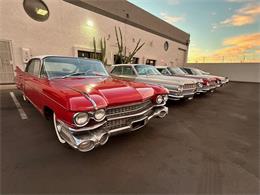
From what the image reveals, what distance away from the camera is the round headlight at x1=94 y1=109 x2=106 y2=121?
1892 millimetres

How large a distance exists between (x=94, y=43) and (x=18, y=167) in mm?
10799

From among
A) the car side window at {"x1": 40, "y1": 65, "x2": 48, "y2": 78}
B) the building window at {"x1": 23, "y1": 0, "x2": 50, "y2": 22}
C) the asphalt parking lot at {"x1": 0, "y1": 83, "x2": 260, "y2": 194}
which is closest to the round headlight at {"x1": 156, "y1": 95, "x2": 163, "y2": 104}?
the asphalt parking lot at {"x1": 0, "y1": 83, "x2": 260, "y2": 194}

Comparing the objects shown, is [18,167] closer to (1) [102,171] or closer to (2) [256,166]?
(1) [102,171]

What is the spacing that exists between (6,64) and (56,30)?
348 centimetres

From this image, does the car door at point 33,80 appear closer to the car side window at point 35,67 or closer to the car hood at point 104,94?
the car side window at point 35,67

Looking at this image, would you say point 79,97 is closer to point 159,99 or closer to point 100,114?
point 100,114

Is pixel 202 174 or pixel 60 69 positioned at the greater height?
pixel 60 69

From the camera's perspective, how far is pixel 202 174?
79.1 inches

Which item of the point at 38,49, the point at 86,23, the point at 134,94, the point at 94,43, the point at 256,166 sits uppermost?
the point at 86,23

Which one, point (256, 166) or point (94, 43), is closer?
point (256, 166)

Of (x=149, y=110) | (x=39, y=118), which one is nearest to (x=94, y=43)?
(x=39, y=118)

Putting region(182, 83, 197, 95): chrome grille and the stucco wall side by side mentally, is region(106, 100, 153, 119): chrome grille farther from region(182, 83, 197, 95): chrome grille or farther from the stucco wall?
the stucco wall

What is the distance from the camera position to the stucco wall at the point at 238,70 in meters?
20.7

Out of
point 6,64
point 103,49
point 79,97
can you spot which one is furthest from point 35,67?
point 103,49
